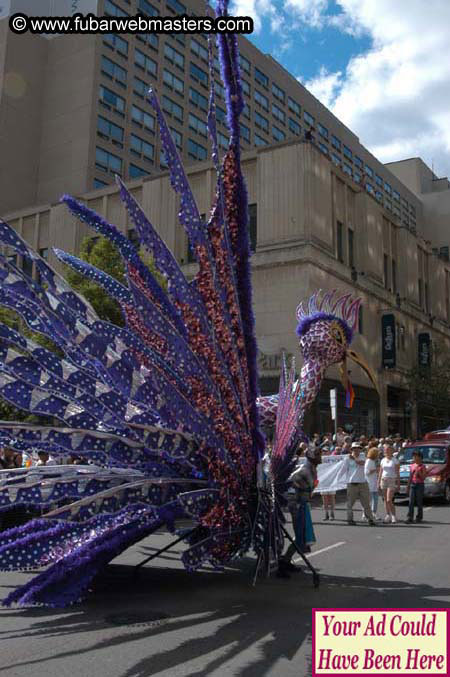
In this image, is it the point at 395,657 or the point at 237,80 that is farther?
the point at 237,80

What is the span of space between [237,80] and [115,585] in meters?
6.00

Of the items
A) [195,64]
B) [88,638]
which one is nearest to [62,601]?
[88,638]

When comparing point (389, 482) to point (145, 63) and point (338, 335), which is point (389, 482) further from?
point (145, 63)

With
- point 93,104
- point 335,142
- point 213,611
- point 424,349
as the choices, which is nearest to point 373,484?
point 213,611

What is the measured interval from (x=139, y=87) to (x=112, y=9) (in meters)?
5.50

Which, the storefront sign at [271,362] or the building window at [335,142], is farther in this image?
the building window at [335,142]

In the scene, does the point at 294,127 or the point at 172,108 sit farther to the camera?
the point at 294,127

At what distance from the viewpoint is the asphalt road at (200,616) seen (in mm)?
4957

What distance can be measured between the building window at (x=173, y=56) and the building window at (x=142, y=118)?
5055 millimetres

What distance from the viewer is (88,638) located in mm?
5562

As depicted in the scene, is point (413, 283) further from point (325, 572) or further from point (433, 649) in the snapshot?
point (433, 649)

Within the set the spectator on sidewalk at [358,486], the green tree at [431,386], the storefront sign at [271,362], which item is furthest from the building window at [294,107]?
the spectator on sidewalk at [358,486]

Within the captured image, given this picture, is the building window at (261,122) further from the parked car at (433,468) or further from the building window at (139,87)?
the parked car at (433,468)

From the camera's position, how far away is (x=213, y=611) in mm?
6449
